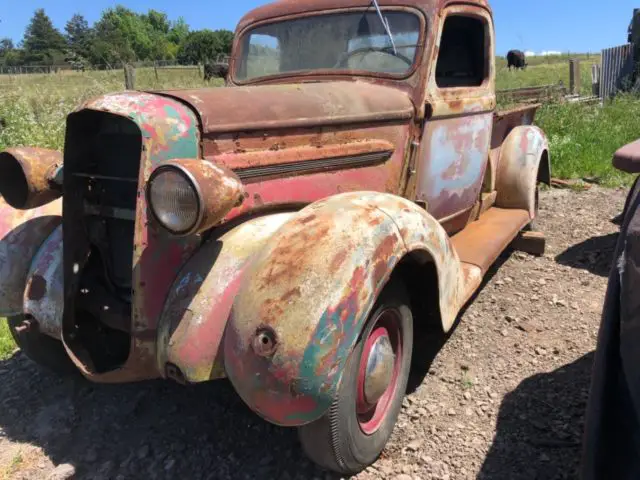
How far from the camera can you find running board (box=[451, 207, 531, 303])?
297 cm

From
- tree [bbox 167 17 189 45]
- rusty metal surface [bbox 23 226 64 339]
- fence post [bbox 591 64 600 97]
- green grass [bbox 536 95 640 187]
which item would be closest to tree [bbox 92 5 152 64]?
tree [bbox 167 17 189 45]

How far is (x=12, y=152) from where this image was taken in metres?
2.60

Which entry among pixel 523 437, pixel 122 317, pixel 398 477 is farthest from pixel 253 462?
pixel 523 437

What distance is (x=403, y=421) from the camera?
2.56m

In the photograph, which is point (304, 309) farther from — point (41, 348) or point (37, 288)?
point (41, 348)

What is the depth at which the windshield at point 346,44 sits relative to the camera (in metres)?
3.14

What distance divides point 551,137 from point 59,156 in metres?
7.71

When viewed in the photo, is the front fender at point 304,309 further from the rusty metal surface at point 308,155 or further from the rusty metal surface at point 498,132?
the rusty metal surface at point 498,132

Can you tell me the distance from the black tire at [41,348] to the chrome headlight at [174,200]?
1.32 meters

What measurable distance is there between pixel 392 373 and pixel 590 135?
766 centimetres

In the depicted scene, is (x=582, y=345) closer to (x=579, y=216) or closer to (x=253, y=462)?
(x=253, y=462)

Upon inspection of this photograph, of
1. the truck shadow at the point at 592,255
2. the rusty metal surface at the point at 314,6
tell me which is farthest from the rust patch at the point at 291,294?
the truck shadow at the point at 592,255

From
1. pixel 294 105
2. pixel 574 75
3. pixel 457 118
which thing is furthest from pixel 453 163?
pixel 574 75

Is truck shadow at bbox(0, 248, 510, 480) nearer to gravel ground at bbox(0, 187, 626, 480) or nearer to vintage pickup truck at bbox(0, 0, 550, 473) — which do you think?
gravel ground at bbox(0, 187, 626, 480)
